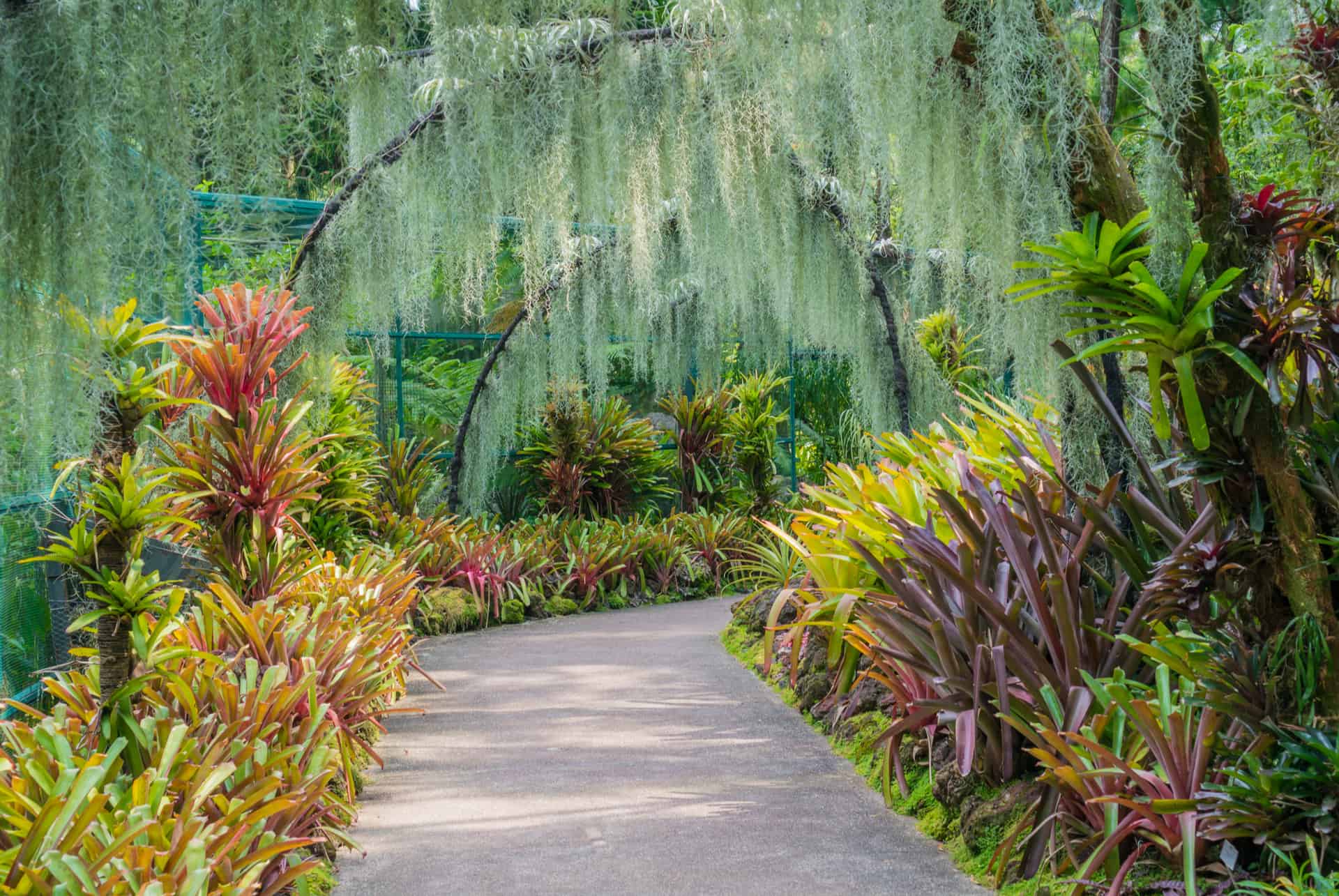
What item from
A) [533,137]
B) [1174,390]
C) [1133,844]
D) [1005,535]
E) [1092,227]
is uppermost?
[533,137]

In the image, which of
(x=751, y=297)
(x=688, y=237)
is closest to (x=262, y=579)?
(x=688, y=237)

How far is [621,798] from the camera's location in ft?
12.4

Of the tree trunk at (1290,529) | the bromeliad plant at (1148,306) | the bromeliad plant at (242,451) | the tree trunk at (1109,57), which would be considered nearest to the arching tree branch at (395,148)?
the bromeliad plant at (242,451)

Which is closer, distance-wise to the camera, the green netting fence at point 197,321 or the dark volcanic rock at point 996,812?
the green netting fence at point 197,321

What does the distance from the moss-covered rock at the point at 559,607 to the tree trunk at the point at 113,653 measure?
5.12m

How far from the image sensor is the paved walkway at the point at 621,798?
3072mm

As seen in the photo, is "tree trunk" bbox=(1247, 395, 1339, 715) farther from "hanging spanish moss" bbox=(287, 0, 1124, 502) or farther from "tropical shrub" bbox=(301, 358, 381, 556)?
"tropical shrub" bbox=(301, 358, 381, 556)

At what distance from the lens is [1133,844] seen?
2.69 meters

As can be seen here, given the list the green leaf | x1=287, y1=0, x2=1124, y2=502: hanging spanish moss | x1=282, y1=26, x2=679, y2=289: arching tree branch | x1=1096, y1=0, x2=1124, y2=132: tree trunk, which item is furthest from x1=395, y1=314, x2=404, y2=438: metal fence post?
the green leaf

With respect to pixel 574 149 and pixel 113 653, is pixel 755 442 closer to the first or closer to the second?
pixel 574 149

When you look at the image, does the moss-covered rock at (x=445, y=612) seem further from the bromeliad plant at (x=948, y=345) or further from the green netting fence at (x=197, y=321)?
the bromeliad plant at (x=948, y=345)

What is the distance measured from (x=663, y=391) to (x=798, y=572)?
18.9 ft

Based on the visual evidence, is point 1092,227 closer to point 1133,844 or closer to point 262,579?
point 1133,844

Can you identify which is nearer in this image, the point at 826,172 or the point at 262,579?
the point at 262,579
